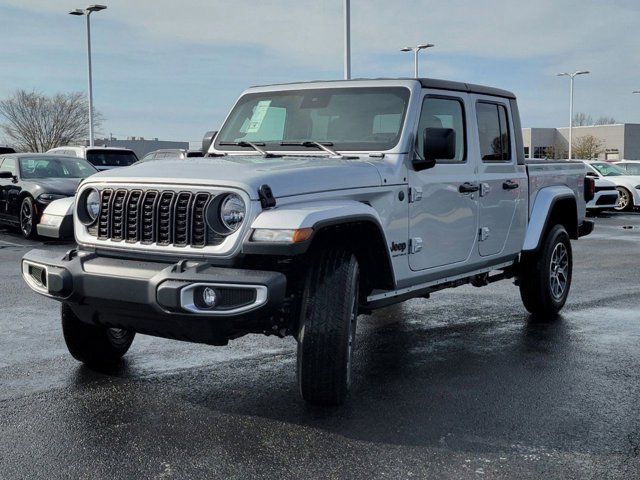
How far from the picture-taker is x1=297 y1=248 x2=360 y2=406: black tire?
15.2 feet

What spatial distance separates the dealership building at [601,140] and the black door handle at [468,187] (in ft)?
287

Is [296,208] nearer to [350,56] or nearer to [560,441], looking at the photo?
[560,441]

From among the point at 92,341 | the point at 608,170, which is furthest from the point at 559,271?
the point at 608,170

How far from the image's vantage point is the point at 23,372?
19.0 ft

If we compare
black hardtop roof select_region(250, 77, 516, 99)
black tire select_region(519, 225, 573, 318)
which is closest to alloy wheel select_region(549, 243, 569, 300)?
black tire select_region(519, 225, 573, 318)

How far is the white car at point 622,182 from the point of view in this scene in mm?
23594

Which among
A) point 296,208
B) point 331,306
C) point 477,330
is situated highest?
point 296,208

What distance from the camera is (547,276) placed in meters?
7.62

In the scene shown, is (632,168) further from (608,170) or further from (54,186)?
(54,186)

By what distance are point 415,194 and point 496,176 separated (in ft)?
4.74

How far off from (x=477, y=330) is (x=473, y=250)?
1146 mm

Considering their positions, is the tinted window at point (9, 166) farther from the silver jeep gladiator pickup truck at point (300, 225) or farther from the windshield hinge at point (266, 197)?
the windshield hinge at point (266, 197)

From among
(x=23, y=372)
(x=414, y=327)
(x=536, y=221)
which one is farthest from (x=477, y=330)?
(x=23, y=372)

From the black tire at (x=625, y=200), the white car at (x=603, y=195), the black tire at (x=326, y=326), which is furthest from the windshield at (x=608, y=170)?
the black tire at (x=326, y=326)
